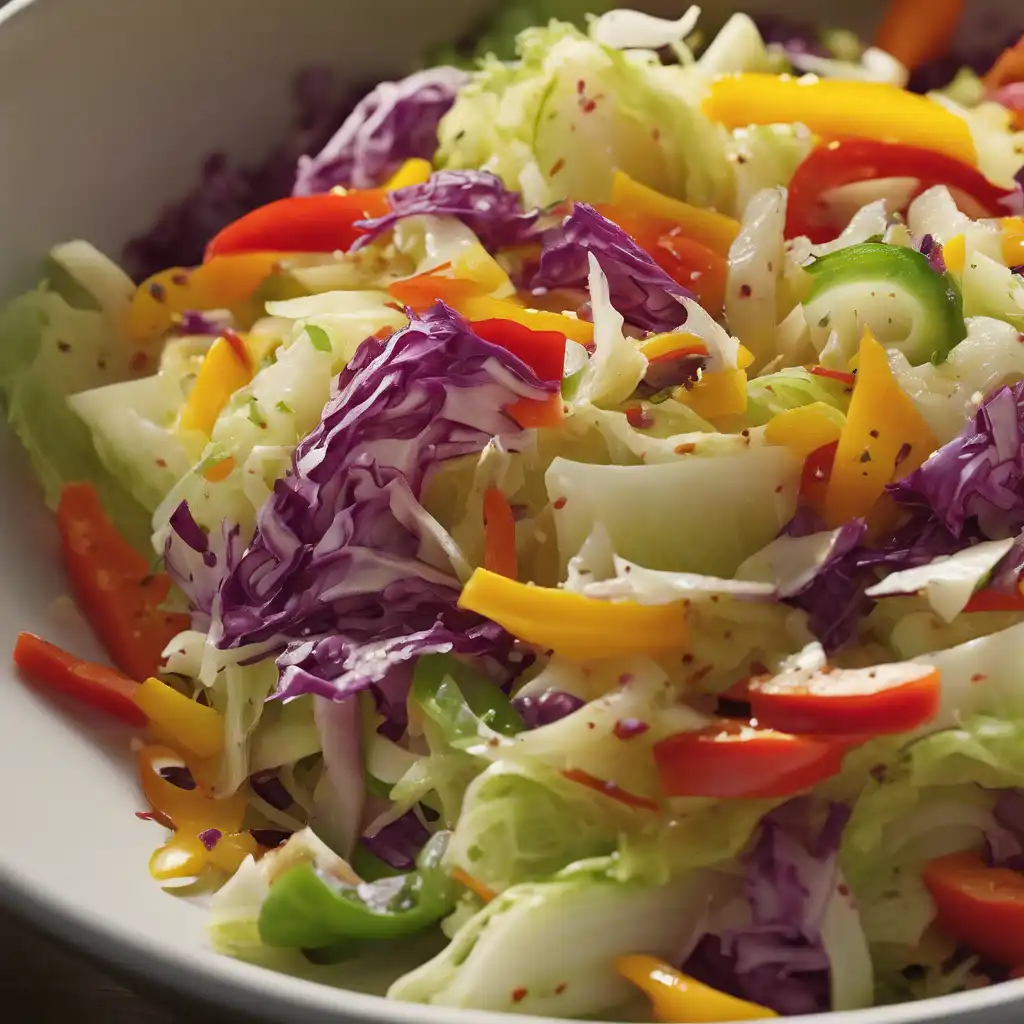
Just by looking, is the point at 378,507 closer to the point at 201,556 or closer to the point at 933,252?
the point at 201,556

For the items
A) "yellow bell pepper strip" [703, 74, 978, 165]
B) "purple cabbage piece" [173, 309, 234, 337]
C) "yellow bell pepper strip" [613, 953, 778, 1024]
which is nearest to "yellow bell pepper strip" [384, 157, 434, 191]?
"purple cabbage piece" [173, 309, 234, 337]

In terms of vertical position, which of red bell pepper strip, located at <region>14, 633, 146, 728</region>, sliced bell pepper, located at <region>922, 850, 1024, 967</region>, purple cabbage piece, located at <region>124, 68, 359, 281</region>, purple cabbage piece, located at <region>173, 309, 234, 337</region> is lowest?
sliced bell pepper, located at <region>922, 850, 1024, 967</region>

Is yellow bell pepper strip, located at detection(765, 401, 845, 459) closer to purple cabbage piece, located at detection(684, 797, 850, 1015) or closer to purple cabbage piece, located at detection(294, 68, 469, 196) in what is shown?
purple cabbage piece, located at detection(684, 797, 850, 1015)

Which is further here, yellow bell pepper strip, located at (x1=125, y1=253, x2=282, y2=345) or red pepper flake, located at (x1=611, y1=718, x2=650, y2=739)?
yellow bell pepper strip, located at (x1=125, y1=253, x2=282, y2=345)

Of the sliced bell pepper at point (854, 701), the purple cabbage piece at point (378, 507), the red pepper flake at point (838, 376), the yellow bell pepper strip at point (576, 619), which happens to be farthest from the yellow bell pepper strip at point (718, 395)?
the sliced bell pepper at point (854, 701)

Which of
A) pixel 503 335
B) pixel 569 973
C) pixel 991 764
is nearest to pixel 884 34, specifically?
pixel 503 335

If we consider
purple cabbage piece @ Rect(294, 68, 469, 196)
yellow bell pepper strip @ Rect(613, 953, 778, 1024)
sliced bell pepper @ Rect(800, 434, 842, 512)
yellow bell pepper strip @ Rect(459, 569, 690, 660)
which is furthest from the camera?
purple cabbage piece @ Rect(294, 68, 469, 196)
